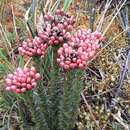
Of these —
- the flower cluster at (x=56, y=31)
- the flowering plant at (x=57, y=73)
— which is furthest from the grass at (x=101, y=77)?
the flower cluster at (x=56, y=31)

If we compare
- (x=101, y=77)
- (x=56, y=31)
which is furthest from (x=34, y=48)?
(x=101, y=77)

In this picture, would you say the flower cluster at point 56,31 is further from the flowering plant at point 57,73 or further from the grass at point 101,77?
the grass at point 101,77

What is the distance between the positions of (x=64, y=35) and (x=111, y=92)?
0.57 m

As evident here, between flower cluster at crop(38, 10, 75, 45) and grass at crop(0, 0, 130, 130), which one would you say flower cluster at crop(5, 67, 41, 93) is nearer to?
flower cluster at crop(38, 10, 75, 45)

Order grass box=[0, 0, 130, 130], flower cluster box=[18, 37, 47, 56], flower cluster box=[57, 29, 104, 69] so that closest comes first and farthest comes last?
flower cluster box=[57, 29, 104, 69]
flower cluster box=[18, 37, 47, 56]
grass box=[0, 0, 130, 130]

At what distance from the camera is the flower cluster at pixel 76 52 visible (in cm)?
136

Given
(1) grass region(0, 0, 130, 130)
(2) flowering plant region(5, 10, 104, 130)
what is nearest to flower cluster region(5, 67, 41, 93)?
(2) flowering plant region(5, 10, 104, 130)

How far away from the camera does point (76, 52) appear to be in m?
1.37

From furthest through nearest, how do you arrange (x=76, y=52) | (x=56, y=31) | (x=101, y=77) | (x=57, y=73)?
(x=101, y=77) < (x=57, y=73) < (x=56, y=31) < (x=76, y=52)

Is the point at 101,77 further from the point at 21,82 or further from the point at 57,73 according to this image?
the point at 21,82

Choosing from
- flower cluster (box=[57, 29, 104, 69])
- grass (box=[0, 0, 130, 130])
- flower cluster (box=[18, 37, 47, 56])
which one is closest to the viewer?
flower cluster (box=[57, 29, 104, 69])

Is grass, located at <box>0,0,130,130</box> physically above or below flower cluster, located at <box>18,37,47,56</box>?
below

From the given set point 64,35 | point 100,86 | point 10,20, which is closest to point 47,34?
point 64,35

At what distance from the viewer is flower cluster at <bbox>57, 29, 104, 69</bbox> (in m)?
1.36
